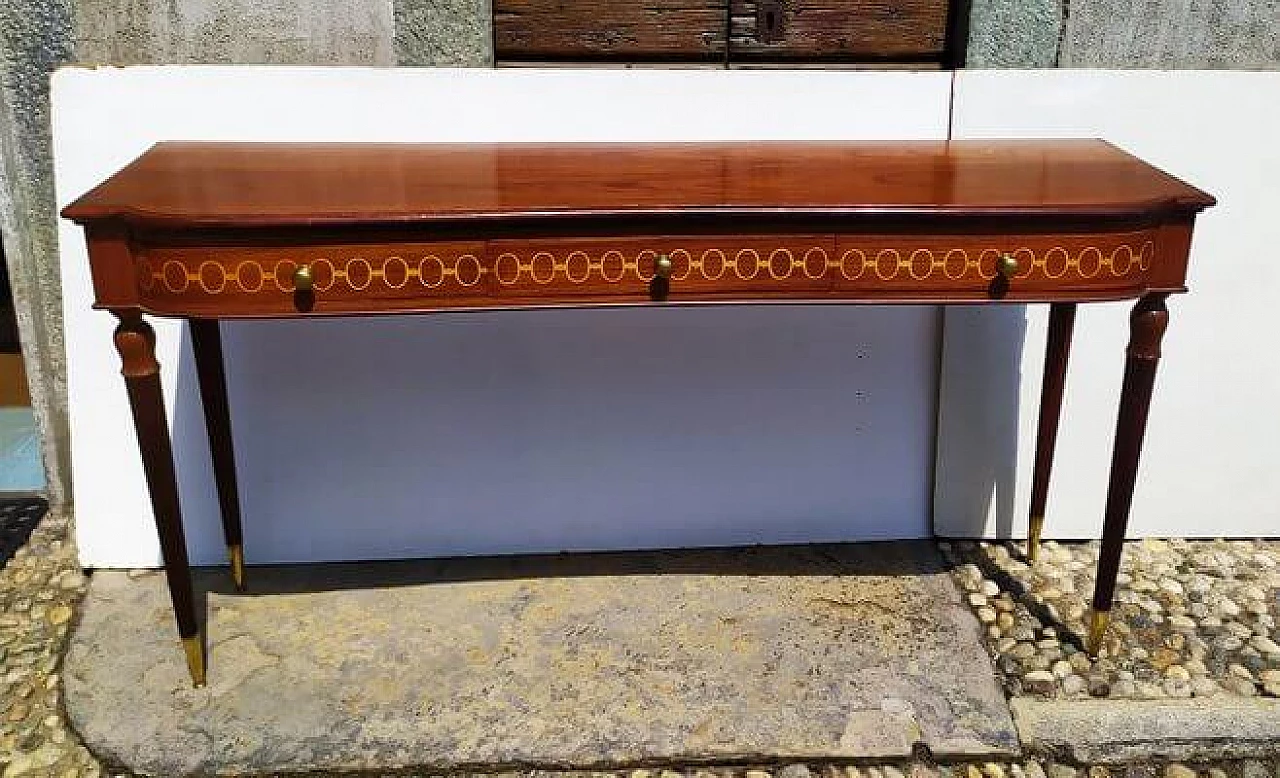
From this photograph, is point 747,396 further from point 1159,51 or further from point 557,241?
point 1159,51

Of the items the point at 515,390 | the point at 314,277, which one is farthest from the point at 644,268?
the point at 515,390

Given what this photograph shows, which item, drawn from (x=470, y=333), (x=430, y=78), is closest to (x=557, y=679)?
(x=470, y=333)

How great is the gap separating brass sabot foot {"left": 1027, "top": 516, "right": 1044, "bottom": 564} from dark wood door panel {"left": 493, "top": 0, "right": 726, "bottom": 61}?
Result: 151cm

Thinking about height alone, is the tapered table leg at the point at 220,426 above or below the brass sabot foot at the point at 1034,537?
above

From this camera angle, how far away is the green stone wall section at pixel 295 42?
2562 mm

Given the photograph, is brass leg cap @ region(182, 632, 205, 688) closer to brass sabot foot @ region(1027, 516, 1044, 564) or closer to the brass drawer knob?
the brass drawer knob

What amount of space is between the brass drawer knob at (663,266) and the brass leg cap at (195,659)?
4.22ft

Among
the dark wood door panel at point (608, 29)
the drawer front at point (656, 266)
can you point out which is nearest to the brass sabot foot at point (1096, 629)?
the drawer front at point (656, 266)

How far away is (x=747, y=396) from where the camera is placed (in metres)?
2.79

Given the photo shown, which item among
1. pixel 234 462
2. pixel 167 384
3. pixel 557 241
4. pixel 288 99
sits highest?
pixel 288 99

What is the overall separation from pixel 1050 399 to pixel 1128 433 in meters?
0.48

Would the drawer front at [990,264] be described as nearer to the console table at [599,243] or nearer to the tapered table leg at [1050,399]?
the console table at [599,243]

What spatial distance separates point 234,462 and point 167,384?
10.8 inches

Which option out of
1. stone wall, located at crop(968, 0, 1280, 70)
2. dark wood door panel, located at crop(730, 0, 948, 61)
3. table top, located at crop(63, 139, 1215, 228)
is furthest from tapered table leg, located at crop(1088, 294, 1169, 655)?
dark wood door panel, located at crop(730, 0, 948, 61)
